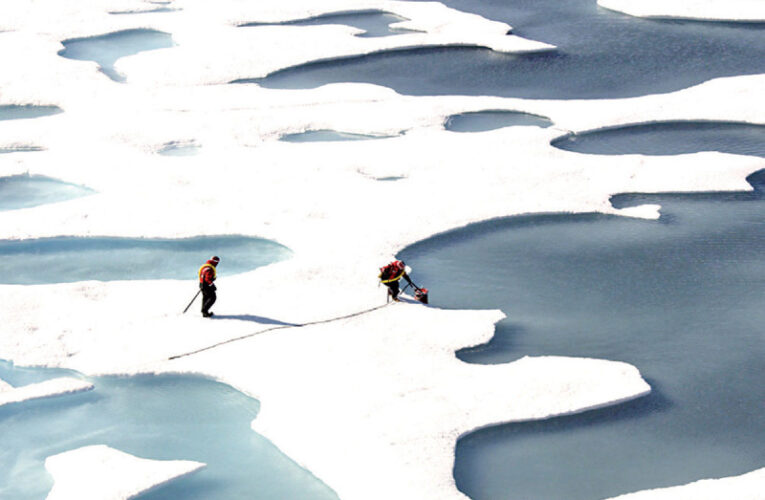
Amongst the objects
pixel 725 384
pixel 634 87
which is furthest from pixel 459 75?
pixel 725 384

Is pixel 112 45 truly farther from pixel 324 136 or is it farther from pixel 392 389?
pixel 392 389

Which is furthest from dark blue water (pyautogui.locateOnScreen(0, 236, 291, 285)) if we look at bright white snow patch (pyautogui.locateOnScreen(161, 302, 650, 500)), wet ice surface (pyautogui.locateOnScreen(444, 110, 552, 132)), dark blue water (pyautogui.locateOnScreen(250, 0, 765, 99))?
dark blue water (pyautogui.locateOnScreen(250, 0, 765, 99))

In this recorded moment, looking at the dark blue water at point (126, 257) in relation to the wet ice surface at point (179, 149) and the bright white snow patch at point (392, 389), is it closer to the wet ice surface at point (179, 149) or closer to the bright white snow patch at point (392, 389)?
the bright white snow patch at point (392, 389)

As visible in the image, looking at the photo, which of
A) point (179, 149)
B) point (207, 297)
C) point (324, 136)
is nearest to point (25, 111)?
point (179, 149)

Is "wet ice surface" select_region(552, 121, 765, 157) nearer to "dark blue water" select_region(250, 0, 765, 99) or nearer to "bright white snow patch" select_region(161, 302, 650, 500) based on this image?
"dark blue water" select_region(250, 0, 765, 99)

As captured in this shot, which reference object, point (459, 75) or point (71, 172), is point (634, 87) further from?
point (71, 172)

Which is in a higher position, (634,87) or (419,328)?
(634,87)
